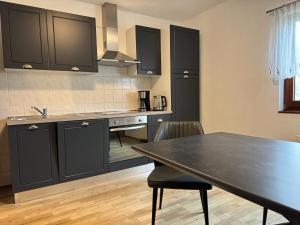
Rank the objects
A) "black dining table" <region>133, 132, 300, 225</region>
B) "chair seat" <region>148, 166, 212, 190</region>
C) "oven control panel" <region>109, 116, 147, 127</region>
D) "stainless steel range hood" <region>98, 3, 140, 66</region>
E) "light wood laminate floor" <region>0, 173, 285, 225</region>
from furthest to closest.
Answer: "stainless steel range hood" <region>98, 3, 140, 66</region>, "oven control panel" <region>109, 116, 147, 127</region>, "light wood laminate floor" <region>0, 173, 285, 225</region>, "chair seat" <region>148, 166, 212, 190</region>, "black dining table" <region>133, 132, 300, 225</region>

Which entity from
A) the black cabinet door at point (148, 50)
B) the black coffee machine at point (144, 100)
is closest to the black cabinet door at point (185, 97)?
the black cabinet door at point (148, 50)

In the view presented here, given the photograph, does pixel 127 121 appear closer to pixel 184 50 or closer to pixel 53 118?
pixel 53 118

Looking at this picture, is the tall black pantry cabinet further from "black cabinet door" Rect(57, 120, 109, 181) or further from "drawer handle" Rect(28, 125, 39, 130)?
"drawer handle" Rect(28, 125, 39, 130)

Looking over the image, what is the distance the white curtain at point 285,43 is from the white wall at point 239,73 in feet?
0.42

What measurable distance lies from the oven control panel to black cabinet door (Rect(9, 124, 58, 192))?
0.69 metres

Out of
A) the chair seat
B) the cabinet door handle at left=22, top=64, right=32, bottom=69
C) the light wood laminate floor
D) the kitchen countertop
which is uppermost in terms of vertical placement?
the cabinet door handle at left=22, top=64, right=32, bottom=69

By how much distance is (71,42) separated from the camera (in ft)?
8.86

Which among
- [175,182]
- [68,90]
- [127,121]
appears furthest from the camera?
[68,90]

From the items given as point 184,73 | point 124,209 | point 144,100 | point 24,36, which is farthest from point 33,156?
point 184,73

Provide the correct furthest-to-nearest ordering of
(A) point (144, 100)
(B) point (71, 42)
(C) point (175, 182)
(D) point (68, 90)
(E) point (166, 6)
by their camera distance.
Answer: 1. (A) point (144, 100)
2. (E) point (166, 6)
3. (D) point (68, 90)
4. (B) point (71, 42)
5. (C) point (175, 182)

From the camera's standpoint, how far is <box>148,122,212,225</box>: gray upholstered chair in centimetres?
153

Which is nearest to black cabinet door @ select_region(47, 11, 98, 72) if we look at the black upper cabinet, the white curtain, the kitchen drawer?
the black upper cabinet

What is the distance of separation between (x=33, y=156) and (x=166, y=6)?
266 centimetres

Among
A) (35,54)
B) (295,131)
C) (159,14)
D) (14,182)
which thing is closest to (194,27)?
(159,14)
